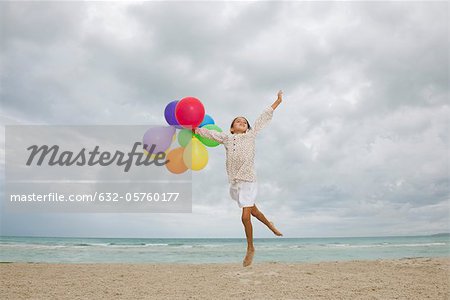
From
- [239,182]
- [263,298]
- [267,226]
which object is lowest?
[263,298]

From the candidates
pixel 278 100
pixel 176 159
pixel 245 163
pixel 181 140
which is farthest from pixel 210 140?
pixel 278 100

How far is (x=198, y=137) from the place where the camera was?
15.5ft

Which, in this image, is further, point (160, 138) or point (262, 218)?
point (160, 138)

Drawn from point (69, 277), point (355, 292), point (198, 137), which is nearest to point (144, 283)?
point (69, 277)

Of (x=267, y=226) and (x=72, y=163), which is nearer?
(x=267, y=226)

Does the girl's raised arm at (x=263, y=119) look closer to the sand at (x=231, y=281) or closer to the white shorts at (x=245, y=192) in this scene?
the white shorts at (x=245, y=192)

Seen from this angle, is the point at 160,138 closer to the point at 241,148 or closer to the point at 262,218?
the point at 241,148

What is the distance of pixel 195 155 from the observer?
4.79m

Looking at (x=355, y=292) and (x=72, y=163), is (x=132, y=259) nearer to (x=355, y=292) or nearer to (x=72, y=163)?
(x=355, y=292)

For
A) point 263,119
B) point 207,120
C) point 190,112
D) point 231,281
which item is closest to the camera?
point 263,119

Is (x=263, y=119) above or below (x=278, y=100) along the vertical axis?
below

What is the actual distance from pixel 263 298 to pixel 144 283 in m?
3.26

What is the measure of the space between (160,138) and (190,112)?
625 mm

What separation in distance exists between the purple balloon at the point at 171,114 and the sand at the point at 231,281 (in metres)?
5.49
